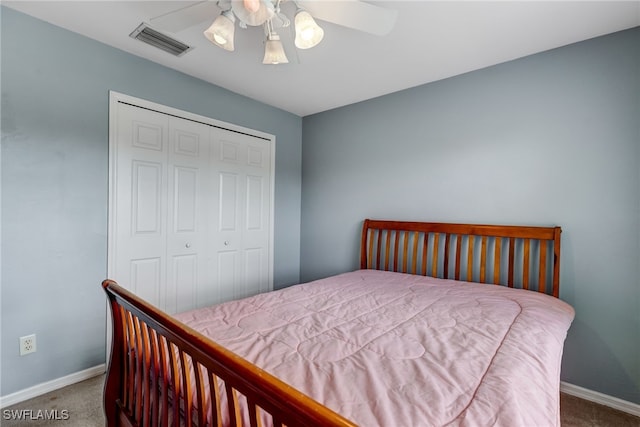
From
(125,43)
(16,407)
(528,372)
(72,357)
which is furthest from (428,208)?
(16,407)

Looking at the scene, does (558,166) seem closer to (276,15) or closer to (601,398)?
(601,398)

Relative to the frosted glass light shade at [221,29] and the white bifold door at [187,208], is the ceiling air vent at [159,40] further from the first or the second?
the frosted glass light shade at [221,29]

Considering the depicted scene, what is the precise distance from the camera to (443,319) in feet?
5.04

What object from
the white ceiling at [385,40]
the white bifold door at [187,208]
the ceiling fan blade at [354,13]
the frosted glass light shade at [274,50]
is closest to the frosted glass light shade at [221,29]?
the frosted glass light shade at [274,50]

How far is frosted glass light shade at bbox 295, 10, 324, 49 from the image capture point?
1.44 metres

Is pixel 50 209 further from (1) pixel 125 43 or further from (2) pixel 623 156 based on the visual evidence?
(2) pixel 623 156

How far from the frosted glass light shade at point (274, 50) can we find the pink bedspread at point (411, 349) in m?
1.45

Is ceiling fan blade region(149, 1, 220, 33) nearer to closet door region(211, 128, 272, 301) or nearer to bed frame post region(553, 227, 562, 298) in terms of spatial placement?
closet door region(211, 128, 272, 301)

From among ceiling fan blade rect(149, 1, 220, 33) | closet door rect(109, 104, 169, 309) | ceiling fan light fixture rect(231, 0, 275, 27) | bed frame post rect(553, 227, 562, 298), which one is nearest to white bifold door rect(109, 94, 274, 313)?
closet door rect(109, 104, 169, 309)

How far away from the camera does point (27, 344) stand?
1897 mm

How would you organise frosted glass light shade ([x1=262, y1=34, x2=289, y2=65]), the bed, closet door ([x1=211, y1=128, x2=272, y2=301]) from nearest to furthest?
the bed < frosted glass light shade ([x1=262, y1=34, x2=289, y2=65]) < closet door ([x1=211, y1=128, x2=272, y2=301])

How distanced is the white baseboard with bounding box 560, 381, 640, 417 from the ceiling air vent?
369cm

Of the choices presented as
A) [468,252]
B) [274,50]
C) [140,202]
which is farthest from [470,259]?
[140,202]

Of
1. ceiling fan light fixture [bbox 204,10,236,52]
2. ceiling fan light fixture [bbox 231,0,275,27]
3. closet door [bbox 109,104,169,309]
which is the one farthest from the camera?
closet door [bbox 109,104,169,309]
